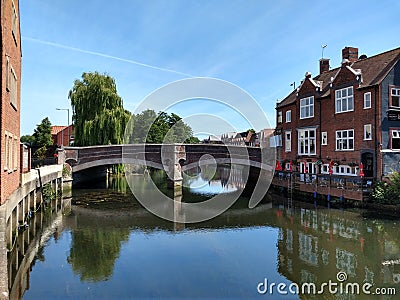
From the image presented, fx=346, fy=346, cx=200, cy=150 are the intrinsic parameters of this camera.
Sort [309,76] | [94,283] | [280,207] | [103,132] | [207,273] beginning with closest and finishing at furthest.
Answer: [94,283], [207,273], [280,207], [309,76], [103,132]

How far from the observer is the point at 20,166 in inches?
504

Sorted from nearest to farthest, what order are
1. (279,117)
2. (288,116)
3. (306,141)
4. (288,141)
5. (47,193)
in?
1. (47,193)
2. (306,141)
3. (288,141)
4. (288,116)
5. (279,117)

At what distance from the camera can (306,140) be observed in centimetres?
2536

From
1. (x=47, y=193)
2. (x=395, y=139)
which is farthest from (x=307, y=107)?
(x=47, y=193)

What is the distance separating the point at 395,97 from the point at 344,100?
2996 millimetres

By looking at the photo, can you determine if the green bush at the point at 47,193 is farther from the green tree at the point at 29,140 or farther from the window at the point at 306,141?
the green tree at the point at 29,140

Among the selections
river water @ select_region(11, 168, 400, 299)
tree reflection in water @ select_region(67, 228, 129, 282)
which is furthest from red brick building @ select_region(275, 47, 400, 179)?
tree reflection in water @ select_region(67, 228, 129, 282)

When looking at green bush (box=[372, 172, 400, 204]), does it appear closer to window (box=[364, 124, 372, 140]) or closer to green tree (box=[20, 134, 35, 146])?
window (box=[364, 124, 372, 140])

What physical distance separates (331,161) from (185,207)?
32.3ft

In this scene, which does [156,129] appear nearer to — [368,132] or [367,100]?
[367,100]

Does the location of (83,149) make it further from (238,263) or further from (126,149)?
(238,263)

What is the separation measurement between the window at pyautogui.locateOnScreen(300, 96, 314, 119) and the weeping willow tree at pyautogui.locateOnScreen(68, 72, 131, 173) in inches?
586

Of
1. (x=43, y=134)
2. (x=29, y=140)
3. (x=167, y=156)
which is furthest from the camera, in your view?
(x=29, y=140)

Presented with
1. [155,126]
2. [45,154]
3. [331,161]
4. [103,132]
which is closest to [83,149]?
[103,132]
